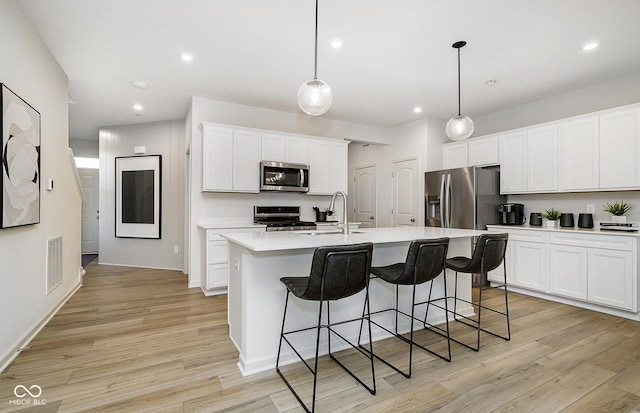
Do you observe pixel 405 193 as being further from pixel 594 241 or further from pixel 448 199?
pixel 594 241

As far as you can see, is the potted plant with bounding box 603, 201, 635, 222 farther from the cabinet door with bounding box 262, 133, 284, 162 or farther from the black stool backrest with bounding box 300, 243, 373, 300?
the cabinet door with bounding box 262, 133, 284, 162

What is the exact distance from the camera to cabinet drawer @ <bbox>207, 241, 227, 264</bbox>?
3920 millimetres

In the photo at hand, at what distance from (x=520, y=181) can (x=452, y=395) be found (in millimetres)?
3416

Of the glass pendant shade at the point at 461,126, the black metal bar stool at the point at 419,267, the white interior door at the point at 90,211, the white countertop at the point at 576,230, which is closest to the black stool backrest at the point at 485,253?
the black metal bar stool at the point at 419,267

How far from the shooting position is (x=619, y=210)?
→ 350cm

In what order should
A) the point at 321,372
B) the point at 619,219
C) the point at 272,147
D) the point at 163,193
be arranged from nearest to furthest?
1. the point at 321,372
2. the point at 619,219
3. the point at 272,147
4. the point at 163,193

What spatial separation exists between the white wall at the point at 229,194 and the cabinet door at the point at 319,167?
11.9 inches

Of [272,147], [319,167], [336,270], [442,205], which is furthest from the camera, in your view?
[319,167]

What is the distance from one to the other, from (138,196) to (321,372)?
5.18m

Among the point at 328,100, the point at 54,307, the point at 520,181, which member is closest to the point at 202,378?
the point at 328,100

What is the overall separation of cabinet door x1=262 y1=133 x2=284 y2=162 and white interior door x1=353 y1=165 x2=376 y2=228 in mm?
2516

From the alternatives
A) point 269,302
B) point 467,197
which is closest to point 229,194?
point 269,302

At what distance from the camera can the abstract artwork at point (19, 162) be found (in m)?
2.16

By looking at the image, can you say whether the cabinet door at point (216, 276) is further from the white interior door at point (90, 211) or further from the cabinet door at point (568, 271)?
the white interior door at point (90, 211)
